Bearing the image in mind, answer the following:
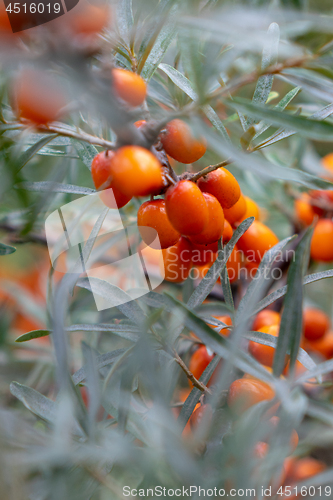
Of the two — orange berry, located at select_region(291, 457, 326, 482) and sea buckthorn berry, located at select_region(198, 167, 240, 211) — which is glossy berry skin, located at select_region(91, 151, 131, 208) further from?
orange berry, located at select_region(291, 457, 326, 482)

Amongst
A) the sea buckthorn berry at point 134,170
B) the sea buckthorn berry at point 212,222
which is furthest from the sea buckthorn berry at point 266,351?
the sea buckthorn berry at point 134,170

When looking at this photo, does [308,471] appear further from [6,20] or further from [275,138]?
[6,20]

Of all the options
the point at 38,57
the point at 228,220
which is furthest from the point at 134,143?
the point at 228,220

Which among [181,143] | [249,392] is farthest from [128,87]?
[249,392]

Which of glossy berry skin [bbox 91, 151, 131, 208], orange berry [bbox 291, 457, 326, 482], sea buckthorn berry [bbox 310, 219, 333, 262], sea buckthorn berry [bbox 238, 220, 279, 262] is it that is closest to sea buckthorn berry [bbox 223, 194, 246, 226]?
sea buckthorn berry [bbox 238, 220, 279, 262]

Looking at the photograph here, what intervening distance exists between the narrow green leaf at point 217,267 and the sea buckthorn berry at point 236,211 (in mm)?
58

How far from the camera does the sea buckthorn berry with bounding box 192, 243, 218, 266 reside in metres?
0.48

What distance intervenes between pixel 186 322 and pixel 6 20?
1.00 ft

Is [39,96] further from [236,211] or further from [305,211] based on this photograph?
[305,211]

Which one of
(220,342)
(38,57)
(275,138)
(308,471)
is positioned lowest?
(308,471)

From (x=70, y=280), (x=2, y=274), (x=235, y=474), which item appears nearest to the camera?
(x=235, y=474)

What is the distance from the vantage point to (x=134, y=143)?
339 mm

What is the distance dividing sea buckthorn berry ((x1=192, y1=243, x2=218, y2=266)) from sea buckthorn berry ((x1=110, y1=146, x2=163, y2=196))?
7.2 inches

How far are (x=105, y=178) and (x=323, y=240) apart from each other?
0.54m
